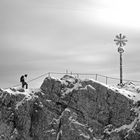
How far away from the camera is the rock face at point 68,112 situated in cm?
3822

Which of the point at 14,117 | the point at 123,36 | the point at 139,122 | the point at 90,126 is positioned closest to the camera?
the point at 139,122

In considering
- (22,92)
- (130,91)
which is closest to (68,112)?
(22,92)

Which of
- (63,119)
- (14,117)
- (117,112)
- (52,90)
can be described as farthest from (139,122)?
(14,117)

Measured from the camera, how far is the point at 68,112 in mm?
40219

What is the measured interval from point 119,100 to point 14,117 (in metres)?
12.9

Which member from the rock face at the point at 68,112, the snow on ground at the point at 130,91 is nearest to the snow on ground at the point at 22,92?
the rock face at the point at 68,112

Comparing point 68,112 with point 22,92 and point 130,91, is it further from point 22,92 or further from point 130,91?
point 130,91

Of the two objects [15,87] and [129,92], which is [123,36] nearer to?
[129,92]

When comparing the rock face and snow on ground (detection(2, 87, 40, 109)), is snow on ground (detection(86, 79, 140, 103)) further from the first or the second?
snow on ground (detection(2, 87, 40, 109))

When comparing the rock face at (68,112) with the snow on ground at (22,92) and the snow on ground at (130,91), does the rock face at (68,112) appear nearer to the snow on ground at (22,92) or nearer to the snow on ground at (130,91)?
the snow on ground at (22,92)

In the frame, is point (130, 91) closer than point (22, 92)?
Yes

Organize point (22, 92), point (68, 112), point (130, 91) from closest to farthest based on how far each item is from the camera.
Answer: point (68, 112) → point (130, 91) → point (22, 92)

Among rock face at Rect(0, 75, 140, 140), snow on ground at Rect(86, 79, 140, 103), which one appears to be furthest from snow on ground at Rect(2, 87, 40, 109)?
snow on ground at Rect(86, 79, 140, 103)

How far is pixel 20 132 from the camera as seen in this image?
4103 centimetres
